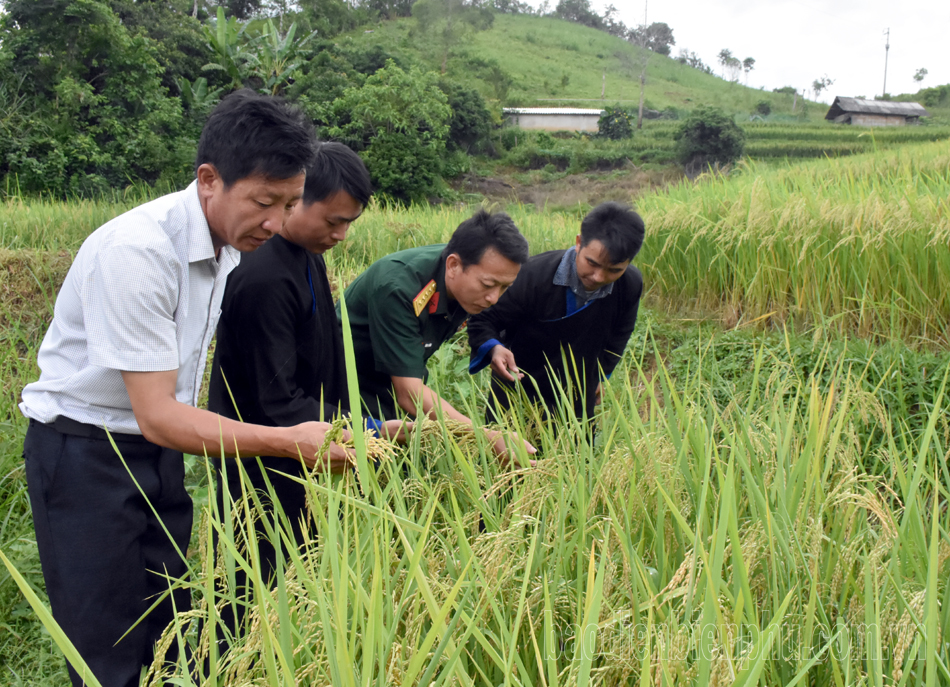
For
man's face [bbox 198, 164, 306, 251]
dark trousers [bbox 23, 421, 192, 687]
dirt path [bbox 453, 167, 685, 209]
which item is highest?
dirt path [bbox 453, 167, 685, 209]

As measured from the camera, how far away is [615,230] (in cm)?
260

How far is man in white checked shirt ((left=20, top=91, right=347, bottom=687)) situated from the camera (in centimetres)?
129

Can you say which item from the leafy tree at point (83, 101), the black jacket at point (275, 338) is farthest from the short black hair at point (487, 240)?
the leafy tree at point (83, 101)

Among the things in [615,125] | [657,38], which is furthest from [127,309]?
[657,38]

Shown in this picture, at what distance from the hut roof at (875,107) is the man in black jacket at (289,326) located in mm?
46011

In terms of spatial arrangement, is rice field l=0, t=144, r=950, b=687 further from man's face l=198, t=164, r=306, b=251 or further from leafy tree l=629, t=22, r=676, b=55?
leafy tree l=629, t=22, r=676, b=55

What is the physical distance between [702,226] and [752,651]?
533cm

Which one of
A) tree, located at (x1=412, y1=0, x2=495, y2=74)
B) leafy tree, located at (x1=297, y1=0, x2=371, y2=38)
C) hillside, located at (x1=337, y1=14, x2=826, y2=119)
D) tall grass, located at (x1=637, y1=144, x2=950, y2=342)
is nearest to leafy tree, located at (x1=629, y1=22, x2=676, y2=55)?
hillside, located at (x1=337, y1=14, x2=826, y2=119)

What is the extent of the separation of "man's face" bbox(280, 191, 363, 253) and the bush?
136ft

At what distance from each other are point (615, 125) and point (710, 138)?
1224 cm


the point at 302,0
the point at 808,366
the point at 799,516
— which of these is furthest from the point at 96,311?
the point at 302,0

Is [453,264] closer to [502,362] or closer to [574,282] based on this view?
[502,362]

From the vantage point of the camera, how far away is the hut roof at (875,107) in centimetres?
3912

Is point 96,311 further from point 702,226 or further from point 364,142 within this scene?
point 364,142
